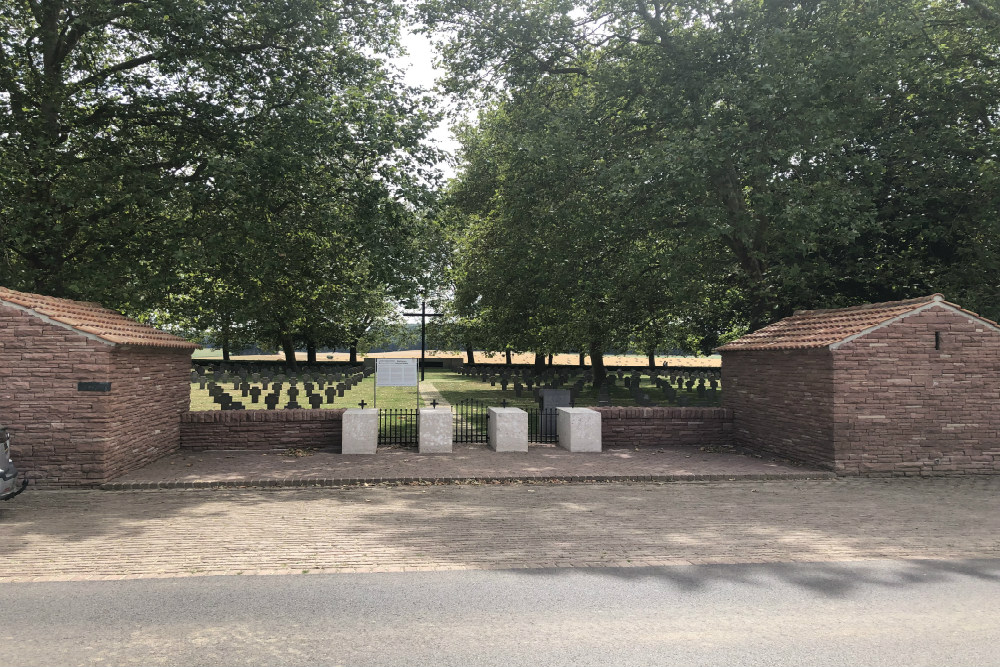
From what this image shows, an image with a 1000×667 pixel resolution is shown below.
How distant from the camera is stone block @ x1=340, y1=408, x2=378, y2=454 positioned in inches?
542

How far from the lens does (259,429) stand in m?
14.1

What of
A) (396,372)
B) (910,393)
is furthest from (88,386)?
(910,393)

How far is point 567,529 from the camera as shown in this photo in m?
7.98

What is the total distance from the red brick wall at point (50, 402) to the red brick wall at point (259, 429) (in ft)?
11.4

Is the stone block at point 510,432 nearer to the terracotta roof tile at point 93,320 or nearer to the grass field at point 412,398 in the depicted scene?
the terracotta roof tile at point 93,320

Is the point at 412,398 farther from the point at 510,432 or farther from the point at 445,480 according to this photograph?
the point at 445,480

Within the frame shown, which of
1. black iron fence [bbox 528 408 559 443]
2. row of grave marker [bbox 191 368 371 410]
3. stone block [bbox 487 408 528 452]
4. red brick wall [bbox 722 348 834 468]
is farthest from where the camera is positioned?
row of grave marker [bbox 191 368 371 410]

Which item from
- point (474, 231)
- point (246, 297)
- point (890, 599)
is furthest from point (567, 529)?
point (474, 231)

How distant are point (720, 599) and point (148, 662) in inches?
172

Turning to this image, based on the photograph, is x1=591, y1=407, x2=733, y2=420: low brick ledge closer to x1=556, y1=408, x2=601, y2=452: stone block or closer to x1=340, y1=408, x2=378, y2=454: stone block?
x1=556, y1=408, x2=601, y2=452: stone block

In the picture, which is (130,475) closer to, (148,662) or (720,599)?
(148,662)

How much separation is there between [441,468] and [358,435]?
2632 mm

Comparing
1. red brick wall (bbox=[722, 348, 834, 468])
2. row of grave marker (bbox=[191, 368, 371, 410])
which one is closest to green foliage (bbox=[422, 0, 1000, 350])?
red brick wall (bbox=[722, 348, 834, 468])

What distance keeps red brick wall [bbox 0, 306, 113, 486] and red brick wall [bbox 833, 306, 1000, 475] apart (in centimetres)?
1281
